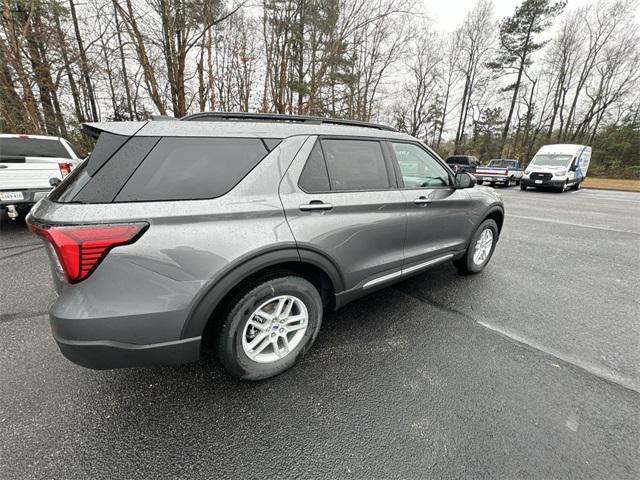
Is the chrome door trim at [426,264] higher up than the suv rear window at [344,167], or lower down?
lower down

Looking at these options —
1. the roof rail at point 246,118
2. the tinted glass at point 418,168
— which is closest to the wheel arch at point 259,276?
the roof rail at point 246,118

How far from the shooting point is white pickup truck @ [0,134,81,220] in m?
4.52

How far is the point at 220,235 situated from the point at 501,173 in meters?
20.1

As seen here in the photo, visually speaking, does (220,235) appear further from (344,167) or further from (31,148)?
(31,148)

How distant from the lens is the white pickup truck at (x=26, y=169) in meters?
4.52

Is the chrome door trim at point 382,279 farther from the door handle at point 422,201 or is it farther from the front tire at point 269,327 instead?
the door handle at point 422,201

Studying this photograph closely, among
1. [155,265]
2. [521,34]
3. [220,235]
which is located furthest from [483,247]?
[521,34]

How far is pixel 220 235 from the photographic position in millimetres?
1611

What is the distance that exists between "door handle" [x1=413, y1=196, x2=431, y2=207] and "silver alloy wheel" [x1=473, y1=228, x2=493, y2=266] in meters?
1.39

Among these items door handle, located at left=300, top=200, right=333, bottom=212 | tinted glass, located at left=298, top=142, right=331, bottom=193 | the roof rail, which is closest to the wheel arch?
door handle, located at left=300, top=200, right=333, bottom=212

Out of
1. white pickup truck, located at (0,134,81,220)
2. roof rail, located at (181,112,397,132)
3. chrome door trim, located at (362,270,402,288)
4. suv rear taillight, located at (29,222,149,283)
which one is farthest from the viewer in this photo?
white pickup truck, located at (0,134,81,220)

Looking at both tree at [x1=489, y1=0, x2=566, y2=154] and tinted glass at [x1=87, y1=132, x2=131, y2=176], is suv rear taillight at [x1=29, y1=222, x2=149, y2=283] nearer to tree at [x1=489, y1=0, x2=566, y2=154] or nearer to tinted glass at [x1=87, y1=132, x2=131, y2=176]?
tinted glass at [x1=87, y1=132, x2=131, y2=176]

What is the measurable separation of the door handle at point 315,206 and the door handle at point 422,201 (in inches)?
42.7

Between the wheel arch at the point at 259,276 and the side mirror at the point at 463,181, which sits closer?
the wheel arch at the point at 259,276
